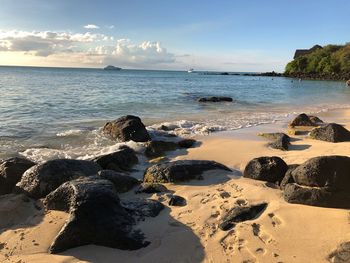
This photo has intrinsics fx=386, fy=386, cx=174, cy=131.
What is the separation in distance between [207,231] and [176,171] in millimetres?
2594

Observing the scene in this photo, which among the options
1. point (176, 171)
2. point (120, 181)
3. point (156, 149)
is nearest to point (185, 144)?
point (156, 149)

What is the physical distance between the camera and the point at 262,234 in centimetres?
510

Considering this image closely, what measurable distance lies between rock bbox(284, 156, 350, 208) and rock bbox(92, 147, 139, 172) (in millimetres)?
4113

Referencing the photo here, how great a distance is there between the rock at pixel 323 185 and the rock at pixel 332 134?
16.9 ft

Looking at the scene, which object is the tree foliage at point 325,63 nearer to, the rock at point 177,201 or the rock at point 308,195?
the rock at point 308,195

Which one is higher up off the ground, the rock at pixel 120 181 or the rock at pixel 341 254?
the rock at pixel 341 254

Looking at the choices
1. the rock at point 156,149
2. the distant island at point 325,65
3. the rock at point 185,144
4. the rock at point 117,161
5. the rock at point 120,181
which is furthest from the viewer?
the distant island at point 325,65

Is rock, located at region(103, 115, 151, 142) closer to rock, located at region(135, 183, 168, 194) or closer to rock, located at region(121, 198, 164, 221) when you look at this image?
rock, located at region(135, 183, 168, 194)

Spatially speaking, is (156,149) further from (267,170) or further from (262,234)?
(262,234)

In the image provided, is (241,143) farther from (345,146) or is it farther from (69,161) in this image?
(69,161)

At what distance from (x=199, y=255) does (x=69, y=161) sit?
408cm

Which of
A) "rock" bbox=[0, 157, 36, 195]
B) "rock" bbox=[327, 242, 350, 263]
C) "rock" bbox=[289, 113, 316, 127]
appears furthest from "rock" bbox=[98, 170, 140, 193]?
"rock" bbox=[289, 113, 316, 127]

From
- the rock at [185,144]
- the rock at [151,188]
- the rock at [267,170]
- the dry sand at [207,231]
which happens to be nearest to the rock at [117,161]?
the rock at [151,188]

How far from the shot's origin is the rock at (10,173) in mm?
7543
